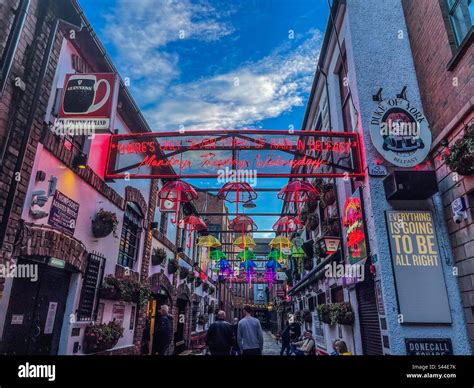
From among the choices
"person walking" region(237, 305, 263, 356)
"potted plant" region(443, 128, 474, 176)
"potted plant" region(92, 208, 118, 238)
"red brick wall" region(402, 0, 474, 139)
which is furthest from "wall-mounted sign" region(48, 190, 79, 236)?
"red brick wall" region(402, 0, 474, 139)

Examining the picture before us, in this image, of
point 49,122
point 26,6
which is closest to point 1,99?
point 49,122

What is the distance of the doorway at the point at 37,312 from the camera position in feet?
15.8

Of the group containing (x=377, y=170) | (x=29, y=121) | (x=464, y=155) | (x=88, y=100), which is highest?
(x=88, y=100)

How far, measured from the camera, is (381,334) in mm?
6332

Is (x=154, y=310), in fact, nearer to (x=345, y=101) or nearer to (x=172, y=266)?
(x=172, y=266)

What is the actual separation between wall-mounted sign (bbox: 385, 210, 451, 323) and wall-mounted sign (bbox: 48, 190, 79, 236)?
6.35m

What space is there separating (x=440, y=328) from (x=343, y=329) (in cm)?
381

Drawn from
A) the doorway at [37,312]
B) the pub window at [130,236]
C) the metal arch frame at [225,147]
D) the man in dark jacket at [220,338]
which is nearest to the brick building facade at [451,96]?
the metal arch frame at [225,147]

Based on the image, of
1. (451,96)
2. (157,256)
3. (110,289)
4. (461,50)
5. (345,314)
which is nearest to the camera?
(461,50)

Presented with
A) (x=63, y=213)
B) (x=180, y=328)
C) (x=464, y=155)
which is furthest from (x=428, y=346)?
(x=180, y=328)

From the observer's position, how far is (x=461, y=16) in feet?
19.4

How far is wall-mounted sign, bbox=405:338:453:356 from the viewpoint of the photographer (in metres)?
5.63

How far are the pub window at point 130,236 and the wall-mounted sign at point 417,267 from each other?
271 inches

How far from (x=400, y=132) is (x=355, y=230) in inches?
96.7
